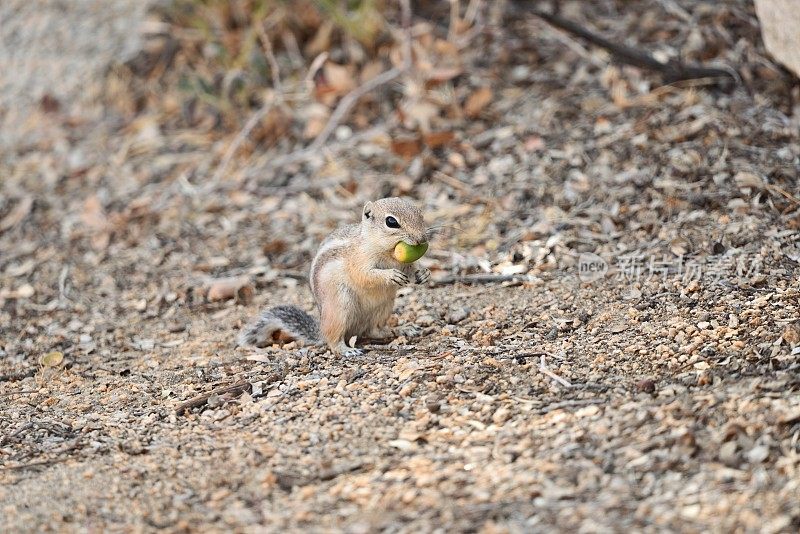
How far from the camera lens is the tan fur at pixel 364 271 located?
14.7 ft

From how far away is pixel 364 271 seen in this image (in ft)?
14.8

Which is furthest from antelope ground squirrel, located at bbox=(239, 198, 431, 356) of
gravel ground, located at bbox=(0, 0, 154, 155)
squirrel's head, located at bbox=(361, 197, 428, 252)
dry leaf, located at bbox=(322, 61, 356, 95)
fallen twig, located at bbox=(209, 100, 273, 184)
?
gravel ground, located at bbox=(0, 0, 154, 155)

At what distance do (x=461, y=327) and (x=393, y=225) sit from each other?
2.07 ft

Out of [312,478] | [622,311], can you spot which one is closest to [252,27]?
[622,311]

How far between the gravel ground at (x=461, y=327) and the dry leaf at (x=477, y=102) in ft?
0.40

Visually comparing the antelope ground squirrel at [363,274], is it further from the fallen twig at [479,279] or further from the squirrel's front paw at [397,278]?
the fallen twig at [479,279]

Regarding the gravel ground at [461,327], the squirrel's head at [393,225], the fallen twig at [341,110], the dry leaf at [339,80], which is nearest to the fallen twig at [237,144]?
the gravel ground at [461,327]

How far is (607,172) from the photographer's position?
597 cm

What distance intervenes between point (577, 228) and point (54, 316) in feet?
9.82

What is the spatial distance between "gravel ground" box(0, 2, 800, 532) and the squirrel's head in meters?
0.50

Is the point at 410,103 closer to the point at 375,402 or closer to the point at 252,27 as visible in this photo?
the point at 252,27

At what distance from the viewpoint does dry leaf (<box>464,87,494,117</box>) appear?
689 centimetres

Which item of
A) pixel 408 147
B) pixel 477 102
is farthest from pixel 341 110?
pixel 477 102

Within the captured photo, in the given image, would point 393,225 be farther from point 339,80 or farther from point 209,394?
point 339,80
